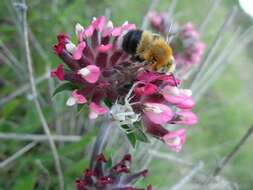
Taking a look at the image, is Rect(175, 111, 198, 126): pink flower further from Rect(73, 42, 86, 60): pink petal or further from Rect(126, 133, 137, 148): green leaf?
Rect(73, 42, 86, 60): pink petal

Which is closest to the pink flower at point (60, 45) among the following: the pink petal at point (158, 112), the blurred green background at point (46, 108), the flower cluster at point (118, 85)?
the flower cluster at point (118, 85)

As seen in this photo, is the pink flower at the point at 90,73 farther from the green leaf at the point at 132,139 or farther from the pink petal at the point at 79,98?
the green leaf at the point at 132,139

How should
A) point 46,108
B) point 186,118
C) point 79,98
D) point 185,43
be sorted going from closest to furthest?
1. point 79,98
2. point 186,118
3. point 46,108
4. point 185,43

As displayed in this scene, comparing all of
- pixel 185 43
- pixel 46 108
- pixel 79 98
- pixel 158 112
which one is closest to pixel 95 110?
pixel 79 98

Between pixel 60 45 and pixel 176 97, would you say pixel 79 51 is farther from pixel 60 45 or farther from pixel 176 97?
pixel 176 97

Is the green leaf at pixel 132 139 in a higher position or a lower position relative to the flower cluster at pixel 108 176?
→ higher

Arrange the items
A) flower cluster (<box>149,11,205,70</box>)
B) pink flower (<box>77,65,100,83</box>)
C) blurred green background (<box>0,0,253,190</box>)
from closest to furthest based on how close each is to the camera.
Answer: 1. pink flower (<box>77,65,100,83</box>)
2. blurred green background (<box>0,0,253,190</box>)
3. flower cluster (<box>149,11,205,70</box>)

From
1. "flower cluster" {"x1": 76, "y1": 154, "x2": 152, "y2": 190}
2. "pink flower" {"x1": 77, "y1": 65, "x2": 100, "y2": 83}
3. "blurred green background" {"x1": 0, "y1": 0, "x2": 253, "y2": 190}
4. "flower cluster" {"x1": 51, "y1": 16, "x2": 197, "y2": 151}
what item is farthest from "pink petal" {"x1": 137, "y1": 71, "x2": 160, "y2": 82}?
"blurred green background" {"x1": 0, "y1": 0, "x2": 253, "y2": 190}
